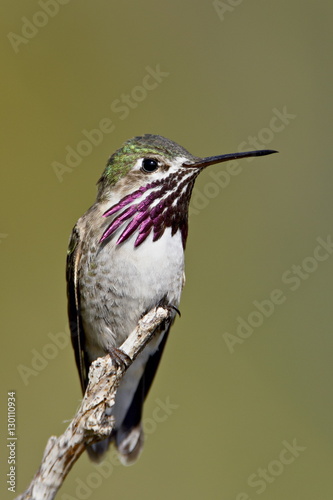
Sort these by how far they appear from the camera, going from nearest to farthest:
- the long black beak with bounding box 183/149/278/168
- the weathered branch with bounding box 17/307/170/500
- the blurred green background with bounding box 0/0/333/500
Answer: the weathered branch with bounding box 17/307/170/500
the long black beak with bounding box 183/149/278/168
the blurred green background with bounding box 0/0/333/500

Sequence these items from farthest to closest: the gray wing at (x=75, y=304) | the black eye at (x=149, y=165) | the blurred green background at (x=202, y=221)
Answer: the blurred green background at (x=202, y=221)
the gray wing at (x=75, y=304)
the black eye at (x=149, y=165)

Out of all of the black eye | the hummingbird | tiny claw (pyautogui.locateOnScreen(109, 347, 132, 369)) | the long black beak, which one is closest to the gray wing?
the hummingbird

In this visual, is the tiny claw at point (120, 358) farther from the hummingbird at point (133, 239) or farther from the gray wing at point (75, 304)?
the gray wing at point (75, 304)

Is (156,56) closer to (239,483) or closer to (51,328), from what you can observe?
(51,328)

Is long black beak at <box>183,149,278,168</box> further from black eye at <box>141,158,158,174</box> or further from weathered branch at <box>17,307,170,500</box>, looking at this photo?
weathered branch at <box>17,307,170,500</box>

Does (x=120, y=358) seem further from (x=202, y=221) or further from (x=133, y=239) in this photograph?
(x=202, y=221)

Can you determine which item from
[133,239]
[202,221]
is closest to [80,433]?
[133,239]

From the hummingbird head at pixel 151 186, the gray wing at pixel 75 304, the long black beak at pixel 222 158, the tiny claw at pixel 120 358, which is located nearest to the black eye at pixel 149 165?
the hummingbird head at pixel 151 186
